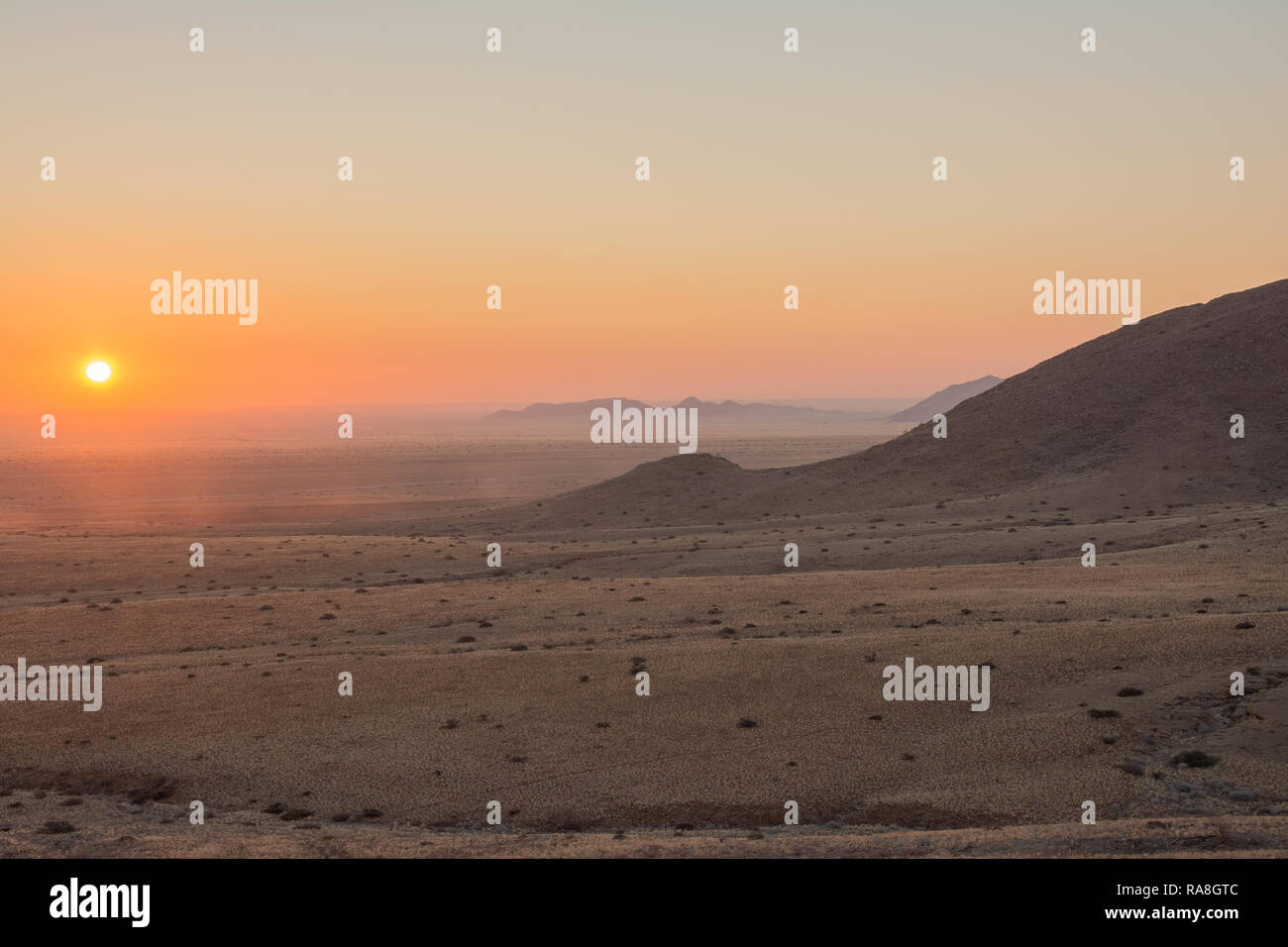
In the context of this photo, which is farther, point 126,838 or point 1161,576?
point 1161,576

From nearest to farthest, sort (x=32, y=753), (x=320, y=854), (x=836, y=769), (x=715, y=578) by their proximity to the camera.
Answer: (x=320, y=854), (x=836, y=769), (x=32, y=753), (x=715, y=578)

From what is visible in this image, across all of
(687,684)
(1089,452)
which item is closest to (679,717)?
(687,684)

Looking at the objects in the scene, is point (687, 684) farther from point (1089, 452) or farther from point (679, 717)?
point (1089, 452)

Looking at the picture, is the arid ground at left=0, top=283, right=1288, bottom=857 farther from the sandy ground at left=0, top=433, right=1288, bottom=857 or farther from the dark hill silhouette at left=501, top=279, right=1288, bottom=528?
the dark hill silhouette at left=501, top=279, right=1288, bottom=528

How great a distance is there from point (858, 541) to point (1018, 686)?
24.8 m

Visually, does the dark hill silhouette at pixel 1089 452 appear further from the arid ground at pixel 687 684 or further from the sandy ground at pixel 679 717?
the sandy ground at pixel 679 717

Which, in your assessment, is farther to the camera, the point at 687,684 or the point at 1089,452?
the point at 1089,452

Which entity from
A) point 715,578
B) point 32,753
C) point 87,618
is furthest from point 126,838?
point 715,578

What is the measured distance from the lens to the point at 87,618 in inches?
1356

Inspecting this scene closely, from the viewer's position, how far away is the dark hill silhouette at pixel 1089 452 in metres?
57.8

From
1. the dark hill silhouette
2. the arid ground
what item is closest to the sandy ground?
the arid ground

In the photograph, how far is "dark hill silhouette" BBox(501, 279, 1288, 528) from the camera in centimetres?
5781

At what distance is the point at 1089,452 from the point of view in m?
64.8
